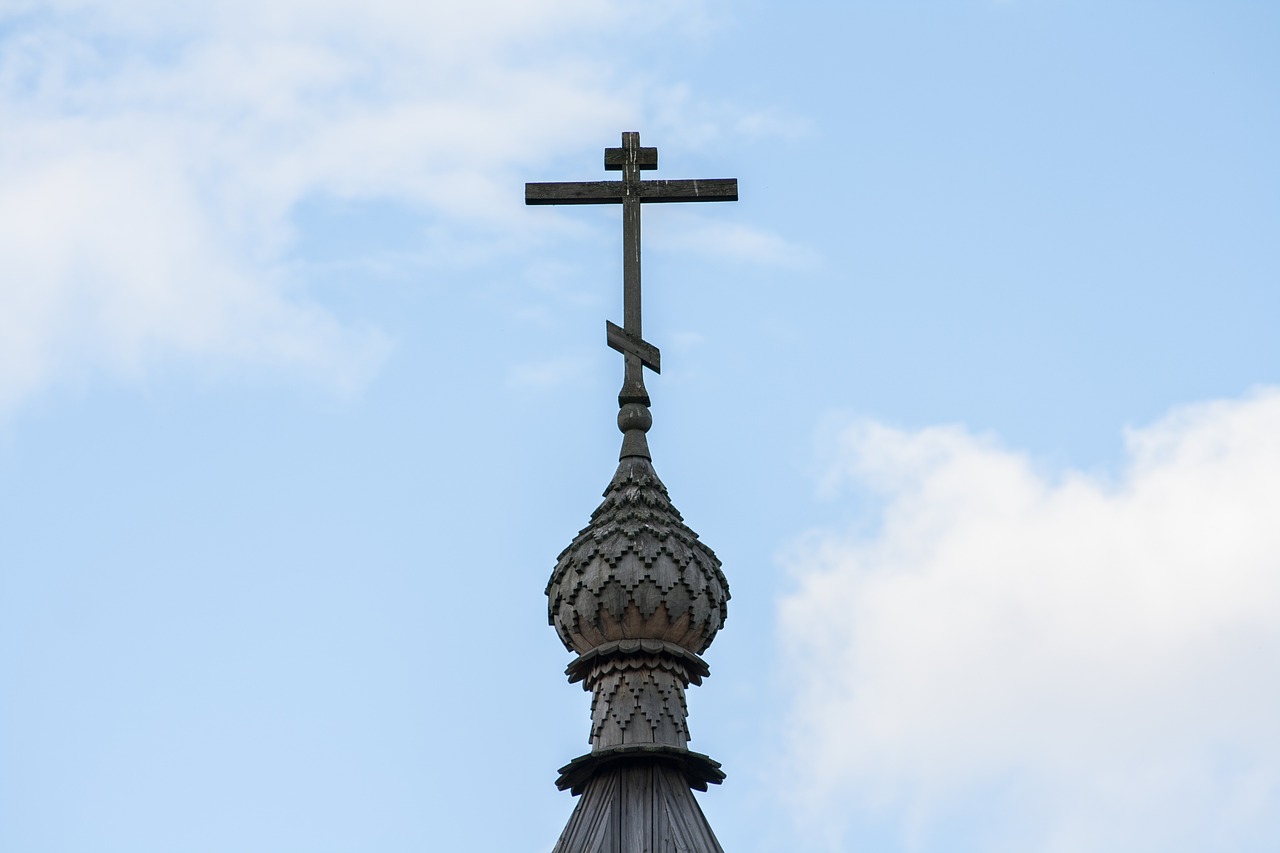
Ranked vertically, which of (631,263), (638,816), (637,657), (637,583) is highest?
(631,263)

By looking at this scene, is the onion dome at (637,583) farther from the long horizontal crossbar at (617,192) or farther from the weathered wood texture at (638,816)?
the long horizontal crossbar at (617,192)

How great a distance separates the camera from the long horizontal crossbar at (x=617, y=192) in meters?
22.8

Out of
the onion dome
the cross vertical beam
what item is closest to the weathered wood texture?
the onion dome

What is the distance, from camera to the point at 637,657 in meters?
21.5

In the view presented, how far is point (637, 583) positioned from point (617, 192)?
3540 mm

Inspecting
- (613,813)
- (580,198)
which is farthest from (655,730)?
(580,198)

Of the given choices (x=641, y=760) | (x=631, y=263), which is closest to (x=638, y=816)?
(x=641, y=760)

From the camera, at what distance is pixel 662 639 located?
21.6 meters

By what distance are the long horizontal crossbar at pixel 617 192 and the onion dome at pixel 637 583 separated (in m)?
2.56

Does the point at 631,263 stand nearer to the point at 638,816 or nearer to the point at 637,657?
the point at 637,657

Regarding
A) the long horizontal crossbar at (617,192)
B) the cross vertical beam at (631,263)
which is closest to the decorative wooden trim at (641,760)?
the cross vertical beam at (631,263)

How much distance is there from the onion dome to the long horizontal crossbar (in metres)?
2.56

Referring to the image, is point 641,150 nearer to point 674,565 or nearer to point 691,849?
point 674,565

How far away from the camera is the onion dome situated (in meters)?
21.4
